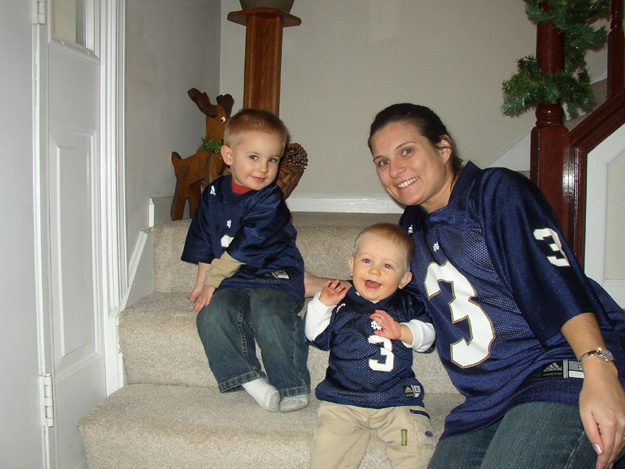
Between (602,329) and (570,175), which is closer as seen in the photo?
(602,329)

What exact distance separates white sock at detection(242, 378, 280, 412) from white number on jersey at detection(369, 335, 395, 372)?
31 cm

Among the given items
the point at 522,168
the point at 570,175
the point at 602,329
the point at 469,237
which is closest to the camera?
the point at 602,329

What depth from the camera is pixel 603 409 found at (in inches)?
30.7

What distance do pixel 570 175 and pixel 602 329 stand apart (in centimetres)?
81

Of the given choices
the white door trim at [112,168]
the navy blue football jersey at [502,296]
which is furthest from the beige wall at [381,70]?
the navy blue football jersey at [502,296]

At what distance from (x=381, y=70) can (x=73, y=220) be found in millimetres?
2104

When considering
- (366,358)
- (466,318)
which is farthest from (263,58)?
(466,318)

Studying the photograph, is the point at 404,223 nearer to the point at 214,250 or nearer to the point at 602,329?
the point at 602,329

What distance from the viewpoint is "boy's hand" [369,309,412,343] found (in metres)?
1.20

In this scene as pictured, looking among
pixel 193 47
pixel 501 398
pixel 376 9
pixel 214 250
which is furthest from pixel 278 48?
pixel 501 398

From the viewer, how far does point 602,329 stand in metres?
0.89

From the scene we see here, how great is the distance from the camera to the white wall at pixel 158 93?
175 cm

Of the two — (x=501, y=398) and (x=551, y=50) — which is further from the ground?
(x=551, y=50)

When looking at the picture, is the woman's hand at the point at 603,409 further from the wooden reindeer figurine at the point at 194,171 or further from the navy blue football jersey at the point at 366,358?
the wooden reindeer figurine at the point at 194,171
